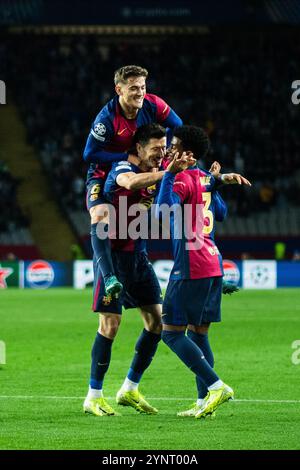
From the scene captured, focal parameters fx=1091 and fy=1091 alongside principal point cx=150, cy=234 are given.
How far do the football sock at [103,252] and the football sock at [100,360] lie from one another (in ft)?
1.89

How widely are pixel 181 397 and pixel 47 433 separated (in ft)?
7.92

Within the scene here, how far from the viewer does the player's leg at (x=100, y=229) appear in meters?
8.81

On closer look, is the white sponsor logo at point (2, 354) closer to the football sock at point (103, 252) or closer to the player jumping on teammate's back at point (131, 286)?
the player jumping on teammate's back at point (131, 286)

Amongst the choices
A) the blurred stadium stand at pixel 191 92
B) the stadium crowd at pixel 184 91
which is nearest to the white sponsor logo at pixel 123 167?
the blurred stadium stand at pixel 191 92

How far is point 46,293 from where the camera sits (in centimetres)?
2734

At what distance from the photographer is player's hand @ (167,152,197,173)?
26.5ft

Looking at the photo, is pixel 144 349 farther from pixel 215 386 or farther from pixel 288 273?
pixel 288 273

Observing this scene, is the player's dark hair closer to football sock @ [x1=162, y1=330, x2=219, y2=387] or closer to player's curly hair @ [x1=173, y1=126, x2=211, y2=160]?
player's curly hair @ [x1=173, y1=126, x2=211, y2=160]

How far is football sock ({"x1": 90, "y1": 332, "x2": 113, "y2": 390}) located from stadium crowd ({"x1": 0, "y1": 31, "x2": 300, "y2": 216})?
1035 inches

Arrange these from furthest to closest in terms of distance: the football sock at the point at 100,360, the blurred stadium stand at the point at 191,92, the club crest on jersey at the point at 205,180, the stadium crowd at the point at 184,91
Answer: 1. the stadium crowd at the point at 184,91
2. the blurred stadium stand at the point at 191,92
3. the football sock at the point at 100,360
4. the club crest on jersey at the point at 205,180

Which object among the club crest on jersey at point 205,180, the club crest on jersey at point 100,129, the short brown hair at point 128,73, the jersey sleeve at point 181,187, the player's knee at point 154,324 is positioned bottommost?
the player's knee at point 154,324

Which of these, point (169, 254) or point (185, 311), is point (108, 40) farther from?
point (185, 311)
